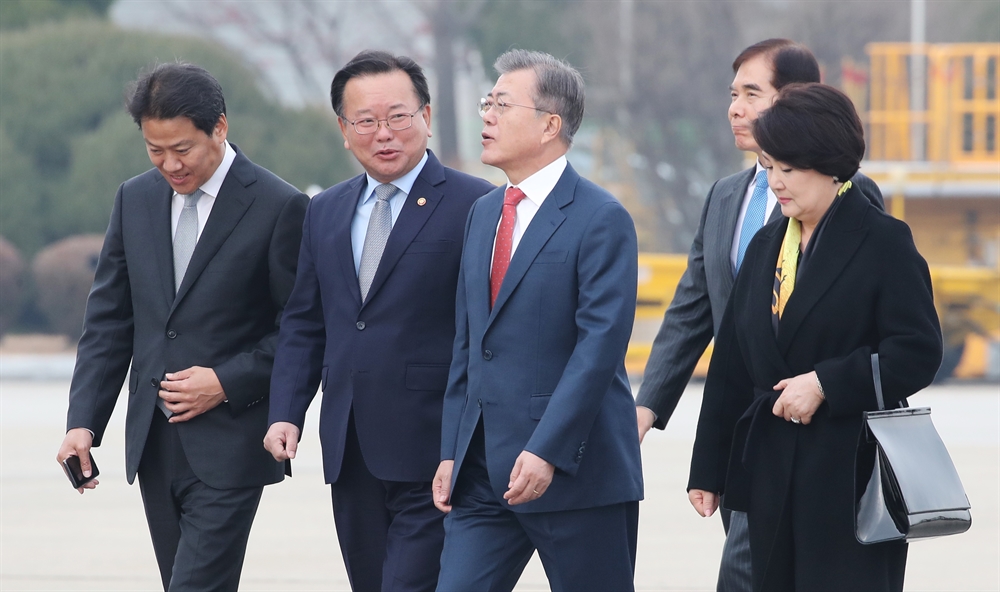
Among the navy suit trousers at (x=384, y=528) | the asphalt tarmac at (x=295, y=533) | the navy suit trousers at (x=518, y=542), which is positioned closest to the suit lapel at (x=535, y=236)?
the navy suit trousers at (x=518, y=542)

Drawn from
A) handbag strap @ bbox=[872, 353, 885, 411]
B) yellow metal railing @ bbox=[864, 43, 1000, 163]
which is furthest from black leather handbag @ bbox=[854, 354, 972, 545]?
yellow metal railing @ bbox=[864, 43, 1000, 163]

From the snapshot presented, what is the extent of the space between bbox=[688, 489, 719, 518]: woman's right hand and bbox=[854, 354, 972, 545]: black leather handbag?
1.55 ft

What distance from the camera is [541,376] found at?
335 cm

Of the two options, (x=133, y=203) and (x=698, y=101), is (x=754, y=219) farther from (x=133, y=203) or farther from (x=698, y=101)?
(x=698, y=101)

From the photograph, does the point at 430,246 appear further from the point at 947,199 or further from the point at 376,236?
the point at 947,199

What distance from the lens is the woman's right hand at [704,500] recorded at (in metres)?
3.46

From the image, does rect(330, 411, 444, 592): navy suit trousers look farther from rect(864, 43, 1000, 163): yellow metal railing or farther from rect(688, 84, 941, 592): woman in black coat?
rect(864, 43, 1000, 163): yellow metal railing

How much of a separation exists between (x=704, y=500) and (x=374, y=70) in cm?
150

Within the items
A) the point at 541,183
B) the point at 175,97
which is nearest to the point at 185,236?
the point at 175,97

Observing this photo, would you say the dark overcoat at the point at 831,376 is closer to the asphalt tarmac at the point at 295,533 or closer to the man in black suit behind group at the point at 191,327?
the man in black suit behind group at the point at 191,327

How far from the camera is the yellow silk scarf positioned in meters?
3.26

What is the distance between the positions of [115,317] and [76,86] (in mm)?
15988

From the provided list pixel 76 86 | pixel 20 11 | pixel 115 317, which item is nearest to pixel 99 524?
pixel 115 317

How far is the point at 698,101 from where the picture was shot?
76.2ft
